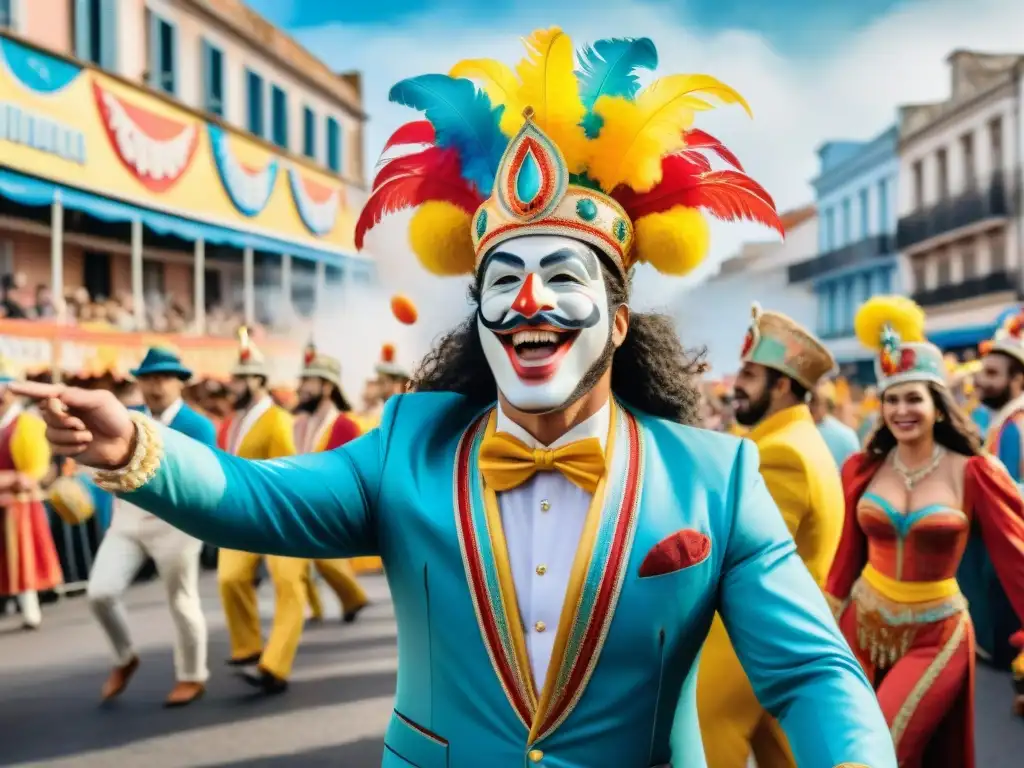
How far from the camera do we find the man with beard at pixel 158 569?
19.8ft

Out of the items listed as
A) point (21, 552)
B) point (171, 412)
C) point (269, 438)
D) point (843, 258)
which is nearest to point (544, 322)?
point (171, 412)

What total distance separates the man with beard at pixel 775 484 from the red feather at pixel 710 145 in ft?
4.81

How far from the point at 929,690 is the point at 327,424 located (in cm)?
509

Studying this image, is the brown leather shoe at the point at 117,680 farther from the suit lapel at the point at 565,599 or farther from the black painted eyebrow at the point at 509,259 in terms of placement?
the black painted eyebrow at the point at 509,259

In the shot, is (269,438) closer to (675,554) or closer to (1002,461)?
(1002,461)

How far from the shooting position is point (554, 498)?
2.10 m

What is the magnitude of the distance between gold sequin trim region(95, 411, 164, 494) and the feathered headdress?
0.79 meters

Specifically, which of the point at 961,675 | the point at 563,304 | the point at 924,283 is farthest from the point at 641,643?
the point at 924,283

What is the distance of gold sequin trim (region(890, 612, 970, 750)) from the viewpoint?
3797mm

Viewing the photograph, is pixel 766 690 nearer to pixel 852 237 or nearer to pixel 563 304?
pixel 563 304

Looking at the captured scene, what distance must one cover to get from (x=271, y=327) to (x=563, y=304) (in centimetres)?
1691

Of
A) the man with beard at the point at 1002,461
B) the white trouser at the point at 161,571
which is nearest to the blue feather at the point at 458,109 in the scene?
the white trouser at the point at 161,571

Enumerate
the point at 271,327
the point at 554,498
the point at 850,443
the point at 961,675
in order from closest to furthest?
the point at 554,498
the point at 961,675
the point at 850,443
the point at 271,327

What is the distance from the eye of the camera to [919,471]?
4.37 m
